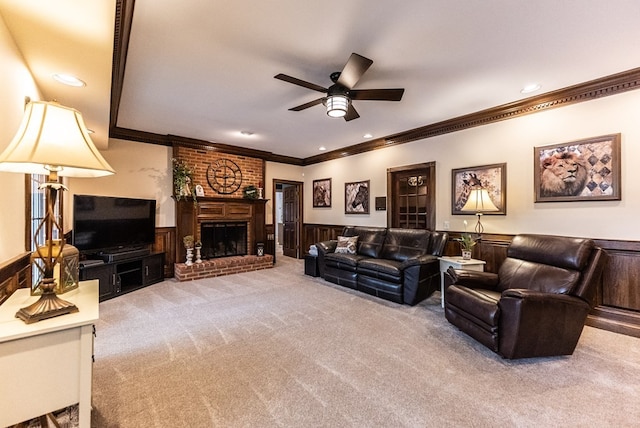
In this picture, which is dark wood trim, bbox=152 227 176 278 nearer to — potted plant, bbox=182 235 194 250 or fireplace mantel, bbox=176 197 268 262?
fireplace mantel, bbox=176 197 268 262

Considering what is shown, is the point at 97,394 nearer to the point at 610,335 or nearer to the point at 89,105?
the point at 89,105

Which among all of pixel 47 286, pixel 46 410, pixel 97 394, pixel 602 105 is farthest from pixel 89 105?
pixel 602 105

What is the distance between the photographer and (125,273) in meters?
4.30

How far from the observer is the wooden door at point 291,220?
7.57 meters

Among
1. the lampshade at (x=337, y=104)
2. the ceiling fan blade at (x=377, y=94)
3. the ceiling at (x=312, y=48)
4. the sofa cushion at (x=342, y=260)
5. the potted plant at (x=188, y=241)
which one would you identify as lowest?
the sofa cushion at (x=342, y=260)

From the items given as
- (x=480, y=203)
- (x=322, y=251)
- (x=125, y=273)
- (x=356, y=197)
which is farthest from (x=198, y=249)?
(x=480, y=203)

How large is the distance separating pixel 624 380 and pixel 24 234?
4772mm

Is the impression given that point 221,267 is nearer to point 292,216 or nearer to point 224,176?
point 224,176

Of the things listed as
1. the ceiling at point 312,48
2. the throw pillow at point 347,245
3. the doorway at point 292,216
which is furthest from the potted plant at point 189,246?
the throw pillow at point 347,245

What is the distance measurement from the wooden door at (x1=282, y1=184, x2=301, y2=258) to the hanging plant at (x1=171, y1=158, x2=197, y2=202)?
2.91 metres

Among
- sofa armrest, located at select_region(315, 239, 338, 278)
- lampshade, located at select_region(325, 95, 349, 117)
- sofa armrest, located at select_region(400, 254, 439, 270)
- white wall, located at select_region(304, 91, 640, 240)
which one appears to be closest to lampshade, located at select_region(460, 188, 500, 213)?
white wall, located at select_region(304, 91, 640, 240)

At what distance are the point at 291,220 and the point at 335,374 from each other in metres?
5.92

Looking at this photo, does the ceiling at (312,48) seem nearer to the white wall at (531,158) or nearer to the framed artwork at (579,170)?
the white wall at (531,158)

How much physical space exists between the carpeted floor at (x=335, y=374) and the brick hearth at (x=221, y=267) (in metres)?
1.53
